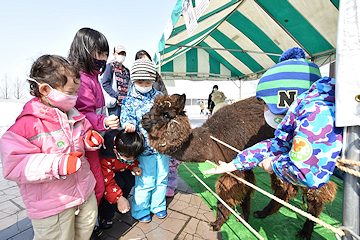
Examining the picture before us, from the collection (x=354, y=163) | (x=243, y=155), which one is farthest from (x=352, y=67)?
(x=243, y=155)

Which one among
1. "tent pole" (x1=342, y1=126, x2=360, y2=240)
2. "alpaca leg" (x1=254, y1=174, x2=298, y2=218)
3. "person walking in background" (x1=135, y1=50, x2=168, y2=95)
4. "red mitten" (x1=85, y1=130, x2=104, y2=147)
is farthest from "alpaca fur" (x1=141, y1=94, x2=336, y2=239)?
"tent pole" (x1=342, y1=126, x2=360, y2=240)

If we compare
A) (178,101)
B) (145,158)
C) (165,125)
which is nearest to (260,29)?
(178,101)

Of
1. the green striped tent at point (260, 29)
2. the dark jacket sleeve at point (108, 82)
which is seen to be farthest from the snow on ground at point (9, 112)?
the dark jacket sleeve at point (108, 82)

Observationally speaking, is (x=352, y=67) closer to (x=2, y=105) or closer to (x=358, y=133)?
(x=358, y=133)

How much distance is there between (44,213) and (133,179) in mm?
1172

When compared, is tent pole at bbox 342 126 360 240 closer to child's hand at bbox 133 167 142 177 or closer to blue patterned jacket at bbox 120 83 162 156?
blue patterned jacket at bbox 120 83 162 156

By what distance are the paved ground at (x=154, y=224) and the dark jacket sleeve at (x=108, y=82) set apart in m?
1.73

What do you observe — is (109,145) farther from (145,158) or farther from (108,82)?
(108,82)

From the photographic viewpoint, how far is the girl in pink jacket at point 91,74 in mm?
1454

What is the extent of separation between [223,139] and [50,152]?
1.59 metres

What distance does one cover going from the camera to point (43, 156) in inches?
37.8

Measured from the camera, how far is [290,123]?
2.78 feet

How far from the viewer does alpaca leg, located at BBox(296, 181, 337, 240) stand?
5.57ft

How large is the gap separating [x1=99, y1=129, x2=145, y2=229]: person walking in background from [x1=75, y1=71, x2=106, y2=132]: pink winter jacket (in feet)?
0.65
